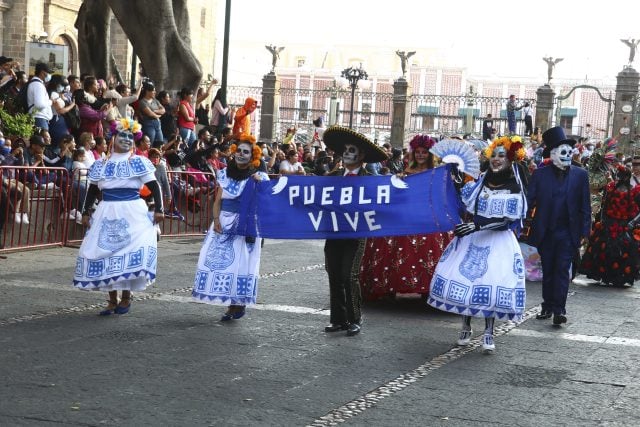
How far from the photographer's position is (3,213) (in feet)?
45.1

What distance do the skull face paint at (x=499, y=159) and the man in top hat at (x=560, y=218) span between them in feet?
5.49

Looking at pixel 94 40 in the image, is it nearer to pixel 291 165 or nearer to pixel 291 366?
pixel 291 165

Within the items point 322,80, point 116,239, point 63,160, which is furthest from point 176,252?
point 322,80

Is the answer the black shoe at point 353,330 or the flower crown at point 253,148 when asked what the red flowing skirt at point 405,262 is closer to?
the black shoe at point 353,330

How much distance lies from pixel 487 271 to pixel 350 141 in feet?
5.38

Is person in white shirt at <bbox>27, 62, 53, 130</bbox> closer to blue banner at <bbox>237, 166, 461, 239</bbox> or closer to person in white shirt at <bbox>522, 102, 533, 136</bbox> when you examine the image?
blue banner at <bbox>237, 166, 461, 239</bbox>

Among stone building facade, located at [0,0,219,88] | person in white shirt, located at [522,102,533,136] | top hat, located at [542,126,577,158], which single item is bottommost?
top hat, located at [542,126,577,158]

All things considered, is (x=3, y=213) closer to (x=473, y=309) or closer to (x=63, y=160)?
(x=63, y=160)

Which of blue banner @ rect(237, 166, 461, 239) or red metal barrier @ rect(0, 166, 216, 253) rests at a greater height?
blue banner @ rect(237, 166, 461, 239)

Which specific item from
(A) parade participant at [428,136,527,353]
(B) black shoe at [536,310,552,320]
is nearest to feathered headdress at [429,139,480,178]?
(A) parade participant at [428,136,527,353]

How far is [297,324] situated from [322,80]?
274ft

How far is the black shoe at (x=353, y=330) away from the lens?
9.16 meters

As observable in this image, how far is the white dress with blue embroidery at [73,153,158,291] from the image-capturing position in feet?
31.7

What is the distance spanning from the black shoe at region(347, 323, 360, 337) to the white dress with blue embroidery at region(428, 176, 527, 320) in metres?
0.68
